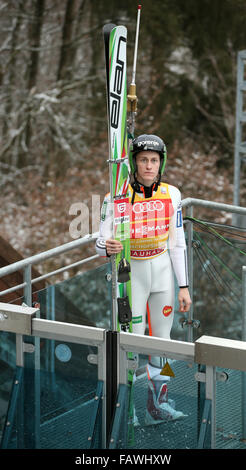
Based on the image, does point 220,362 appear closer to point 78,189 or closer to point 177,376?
point 177,376

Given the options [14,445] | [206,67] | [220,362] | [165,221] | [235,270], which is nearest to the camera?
[220,362]

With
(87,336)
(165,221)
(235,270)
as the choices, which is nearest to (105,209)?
(165,221)

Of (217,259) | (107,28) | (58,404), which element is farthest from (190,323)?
(107,28)

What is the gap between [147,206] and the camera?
187 inches

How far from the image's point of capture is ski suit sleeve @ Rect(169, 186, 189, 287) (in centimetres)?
485

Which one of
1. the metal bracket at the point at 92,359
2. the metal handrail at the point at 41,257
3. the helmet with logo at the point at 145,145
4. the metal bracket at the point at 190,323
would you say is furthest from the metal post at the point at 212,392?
the metal bracket at the point at 190,323

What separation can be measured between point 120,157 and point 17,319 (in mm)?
1047

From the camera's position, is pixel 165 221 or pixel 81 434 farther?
pixel 165 221

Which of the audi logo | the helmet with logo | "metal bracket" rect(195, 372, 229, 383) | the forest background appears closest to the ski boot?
"metal bracket" rect(195, 372, 229, 383)

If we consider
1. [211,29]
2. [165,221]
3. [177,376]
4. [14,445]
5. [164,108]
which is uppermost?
[211,29]

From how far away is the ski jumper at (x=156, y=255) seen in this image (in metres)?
4.76

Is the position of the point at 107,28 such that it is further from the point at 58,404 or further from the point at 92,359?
the point at 58,404

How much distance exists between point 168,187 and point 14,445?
5.83 feet
